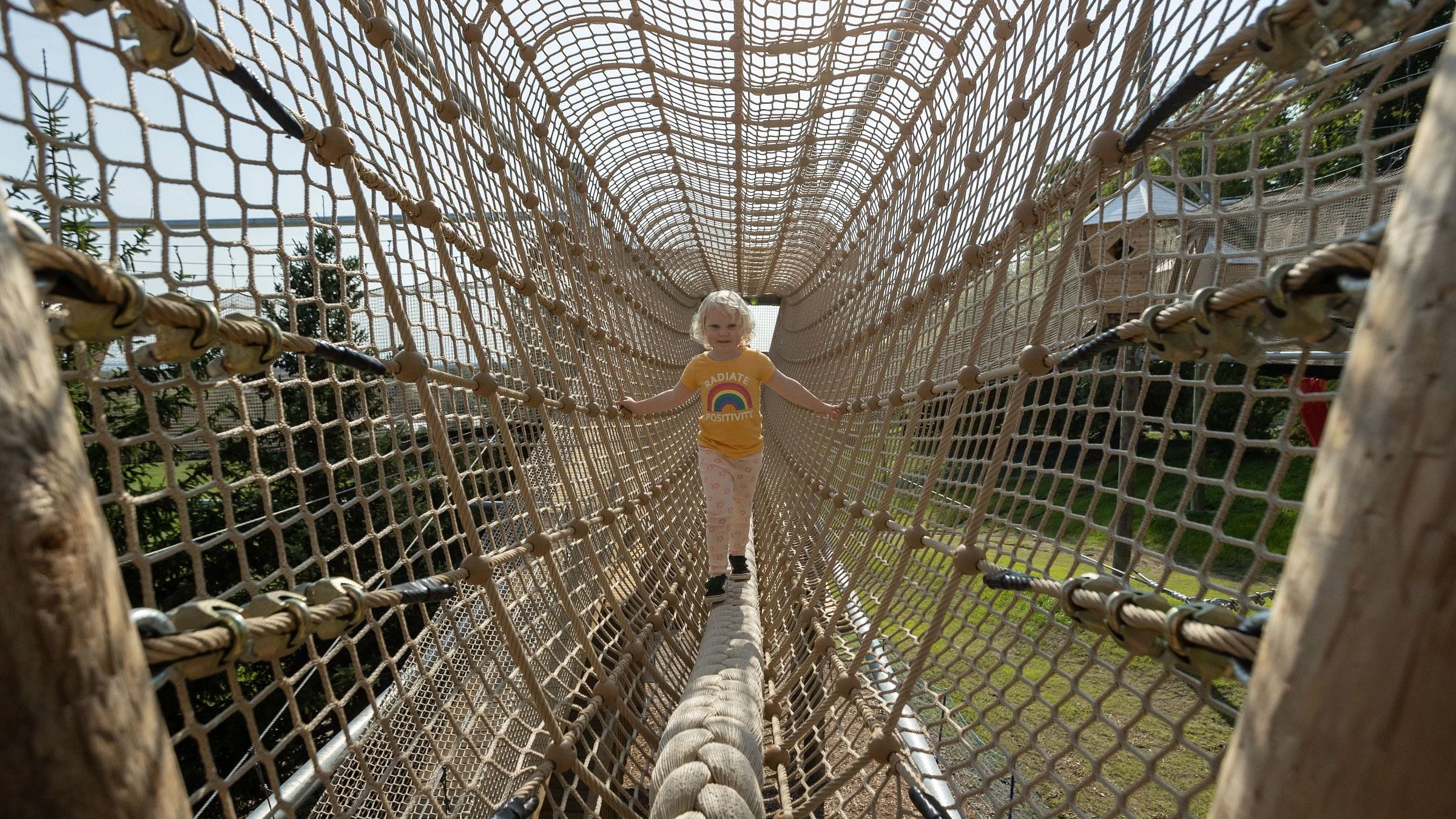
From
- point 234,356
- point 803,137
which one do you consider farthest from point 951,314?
point 803,137

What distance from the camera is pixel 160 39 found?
0.60m

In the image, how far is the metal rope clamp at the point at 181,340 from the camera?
1.78 feet

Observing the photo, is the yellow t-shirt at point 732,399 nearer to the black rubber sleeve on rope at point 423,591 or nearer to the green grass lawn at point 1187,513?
the green grass lawn at point 1187,513

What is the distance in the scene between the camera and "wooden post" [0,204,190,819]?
0.90 ft

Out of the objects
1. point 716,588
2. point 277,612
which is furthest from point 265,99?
point 716,588

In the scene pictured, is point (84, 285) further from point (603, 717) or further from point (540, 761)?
point (603, 717)

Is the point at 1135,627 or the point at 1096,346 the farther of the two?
the point at 1096,346

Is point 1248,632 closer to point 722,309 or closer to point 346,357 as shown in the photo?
point 346,357

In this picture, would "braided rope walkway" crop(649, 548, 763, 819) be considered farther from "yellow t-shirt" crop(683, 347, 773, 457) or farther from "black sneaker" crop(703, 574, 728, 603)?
"yellow t-shirt" crop(683, 347, 773, 457)

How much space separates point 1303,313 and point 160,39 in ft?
2.67

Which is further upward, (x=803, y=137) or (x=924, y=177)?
(x=803, y=137)

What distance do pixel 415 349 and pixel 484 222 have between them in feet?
1.80

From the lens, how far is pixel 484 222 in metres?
1.47

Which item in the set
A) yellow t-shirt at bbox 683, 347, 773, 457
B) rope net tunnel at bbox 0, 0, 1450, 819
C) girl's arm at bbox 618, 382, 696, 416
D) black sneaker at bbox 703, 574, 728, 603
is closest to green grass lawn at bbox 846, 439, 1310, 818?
rope net tunnel at bbox 0, 0, 1450, 819
